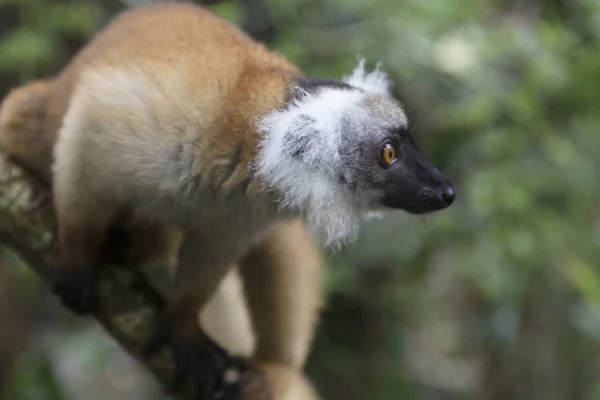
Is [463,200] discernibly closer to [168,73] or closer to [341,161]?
[341,161]

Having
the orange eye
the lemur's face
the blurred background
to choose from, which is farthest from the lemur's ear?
the blurred background

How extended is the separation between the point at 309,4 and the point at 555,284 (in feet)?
7.41

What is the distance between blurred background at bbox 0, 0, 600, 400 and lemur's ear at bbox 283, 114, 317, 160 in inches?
27.0

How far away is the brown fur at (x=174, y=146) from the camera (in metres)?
2.78

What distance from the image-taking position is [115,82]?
2.91 meters

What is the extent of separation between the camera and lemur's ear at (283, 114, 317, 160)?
2551mm

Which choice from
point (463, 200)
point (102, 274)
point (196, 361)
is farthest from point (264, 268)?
point (463, 200)

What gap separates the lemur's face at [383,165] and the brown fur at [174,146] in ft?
→ 1.01

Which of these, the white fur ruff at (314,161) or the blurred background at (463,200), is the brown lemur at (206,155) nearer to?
the white fur ruff at (314,161)

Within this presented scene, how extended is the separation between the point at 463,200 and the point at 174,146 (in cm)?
210

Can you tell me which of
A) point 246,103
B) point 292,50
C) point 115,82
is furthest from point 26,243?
point 292,50

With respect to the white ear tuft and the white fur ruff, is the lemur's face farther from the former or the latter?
the white ear tuft

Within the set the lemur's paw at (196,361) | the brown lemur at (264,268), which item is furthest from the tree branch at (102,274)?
the brown lemur at (264,268)

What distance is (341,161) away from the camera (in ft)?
8.59
